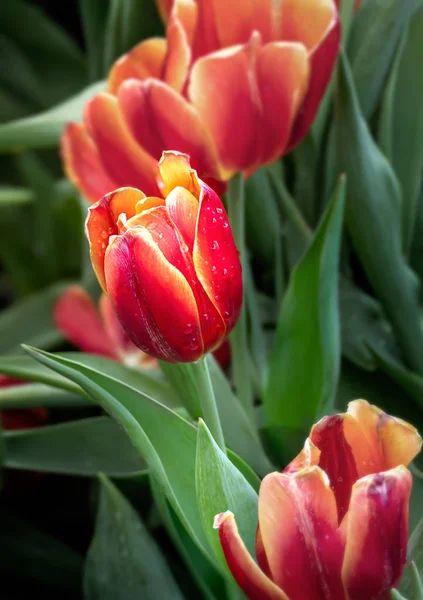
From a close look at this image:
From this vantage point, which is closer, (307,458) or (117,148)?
(307,458)

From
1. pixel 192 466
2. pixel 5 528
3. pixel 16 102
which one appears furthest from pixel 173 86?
pixel 16 102

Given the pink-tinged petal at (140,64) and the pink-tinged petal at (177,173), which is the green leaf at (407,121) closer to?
the pink-tinged petal at (140,64)

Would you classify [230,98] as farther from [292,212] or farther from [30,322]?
[30,322]

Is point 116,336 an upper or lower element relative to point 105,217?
lower

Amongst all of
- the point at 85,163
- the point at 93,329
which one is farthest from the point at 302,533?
the point at 93,329

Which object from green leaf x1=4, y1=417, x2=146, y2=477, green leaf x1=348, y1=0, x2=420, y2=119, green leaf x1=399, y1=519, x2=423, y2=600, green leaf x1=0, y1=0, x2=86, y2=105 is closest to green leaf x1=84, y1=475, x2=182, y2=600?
green leaf x1=4, y1=417, x2=146, y2=477

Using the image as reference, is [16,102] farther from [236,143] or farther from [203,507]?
[203,507]

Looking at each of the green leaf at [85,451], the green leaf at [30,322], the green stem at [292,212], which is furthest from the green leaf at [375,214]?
the green leaf at [30,322]
